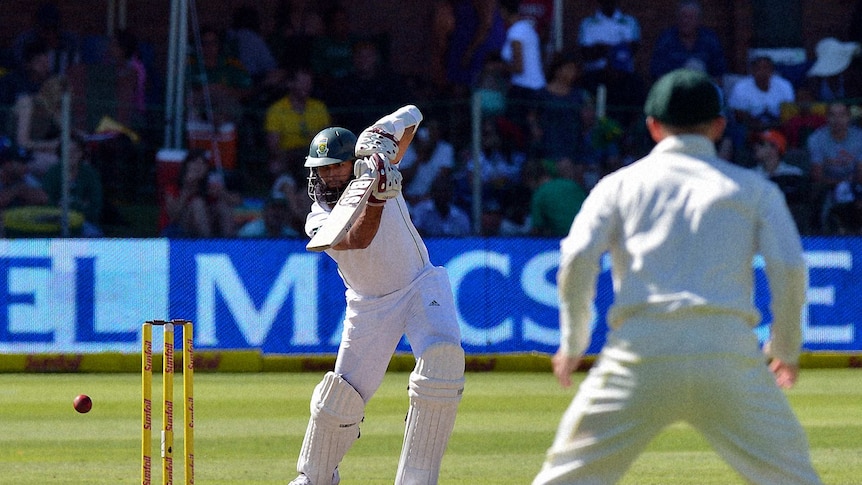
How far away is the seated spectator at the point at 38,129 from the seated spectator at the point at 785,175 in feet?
23.4

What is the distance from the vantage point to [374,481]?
7.41 m

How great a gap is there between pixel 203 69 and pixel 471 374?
17.8ft

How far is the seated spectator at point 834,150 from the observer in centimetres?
1470

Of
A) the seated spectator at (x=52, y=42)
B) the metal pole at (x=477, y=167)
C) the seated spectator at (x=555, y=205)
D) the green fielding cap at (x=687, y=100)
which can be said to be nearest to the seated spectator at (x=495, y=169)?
the seated spectator at (x=555, y=205)

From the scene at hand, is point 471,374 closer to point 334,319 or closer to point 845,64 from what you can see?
point 334,319

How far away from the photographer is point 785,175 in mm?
14555

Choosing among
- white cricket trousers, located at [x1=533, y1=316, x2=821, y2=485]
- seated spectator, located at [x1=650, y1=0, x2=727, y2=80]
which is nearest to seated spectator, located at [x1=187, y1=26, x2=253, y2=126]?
seated spectator, located at [x1=650, y1=0, x2=727, y2=80]

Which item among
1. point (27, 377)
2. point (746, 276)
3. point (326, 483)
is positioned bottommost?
point (27, 377)

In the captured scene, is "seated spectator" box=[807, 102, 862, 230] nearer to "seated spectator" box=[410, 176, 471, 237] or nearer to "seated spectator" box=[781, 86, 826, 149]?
"seated spectator" box=[781, 86, 826, 149]

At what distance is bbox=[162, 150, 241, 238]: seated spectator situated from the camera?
14.0m

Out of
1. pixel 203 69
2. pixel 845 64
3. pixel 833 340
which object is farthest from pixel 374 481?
pixel 845 64

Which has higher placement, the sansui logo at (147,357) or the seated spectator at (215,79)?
the seated spectator at (215,79)

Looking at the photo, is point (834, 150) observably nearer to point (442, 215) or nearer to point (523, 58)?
point (523, 58)

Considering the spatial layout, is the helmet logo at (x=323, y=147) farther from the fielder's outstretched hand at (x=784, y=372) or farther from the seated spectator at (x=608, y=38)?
the seated spectator at (x=608, y=38)
